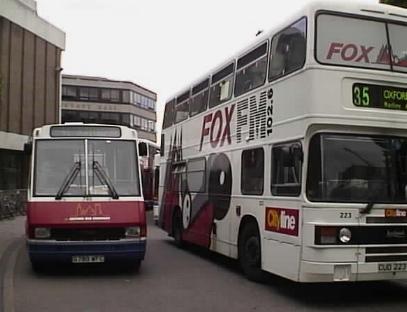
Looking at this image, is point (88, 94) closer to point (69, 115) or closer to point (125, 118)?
point (69, 115)

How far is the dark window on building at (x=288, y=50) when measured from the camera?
359 inches

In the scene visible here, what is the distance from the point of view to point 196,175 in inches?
579

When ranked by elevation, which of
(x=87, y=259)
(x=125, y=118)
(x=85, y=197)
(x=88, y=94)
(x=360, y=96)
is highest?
(x=88, y=94)

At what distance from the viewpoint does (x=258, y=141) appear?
34.9 feet

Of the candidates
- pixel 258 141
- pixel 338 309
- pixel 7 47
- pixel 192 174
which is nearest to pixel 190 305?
pixel 338 309

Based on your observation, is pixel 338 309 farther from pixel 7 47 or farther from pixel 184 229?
pixel 7 47

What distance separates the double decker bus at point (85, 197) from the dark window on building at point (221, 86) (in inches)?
82.4

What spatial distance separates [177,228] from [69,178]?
5.76 meters

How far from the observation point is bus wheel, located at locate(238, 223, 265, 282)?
10.6 metres

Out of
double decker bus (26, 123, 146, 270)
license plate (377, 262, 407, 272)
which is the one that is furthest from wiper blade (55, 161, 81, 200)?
license plate (377, 262, 407, 272)

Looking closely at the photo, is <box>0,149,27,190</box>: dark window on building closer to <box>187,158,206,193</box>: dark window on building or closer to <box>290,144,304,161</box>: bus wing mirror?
<box>187,158,206,193</box>: dark window on building

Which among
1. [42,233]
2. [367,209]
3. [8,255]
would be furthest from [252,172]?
[8,255]

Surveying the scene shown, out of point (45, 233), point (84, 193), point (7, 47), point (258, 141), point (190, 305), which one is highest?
point (7, 47)

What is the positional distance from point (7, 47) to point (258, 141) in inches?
1160
